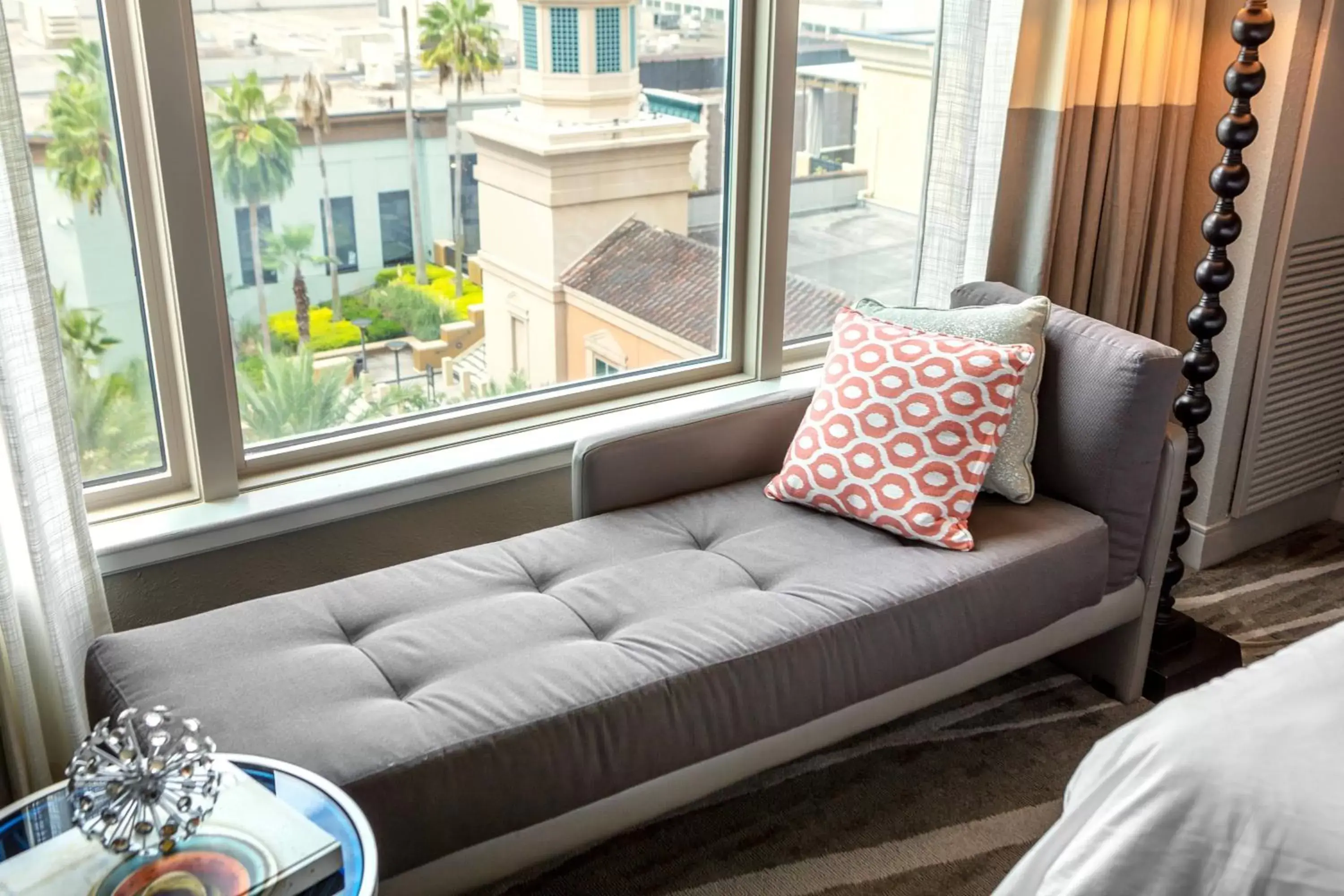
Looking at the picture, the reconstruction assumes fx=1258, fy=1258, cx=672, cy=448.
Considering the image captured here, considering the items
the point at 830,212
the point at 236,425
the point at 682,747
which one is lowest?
the point at 682,747

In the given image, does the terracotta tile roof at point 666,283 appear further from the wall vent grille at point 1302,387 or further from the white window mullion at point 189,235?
the wall vent grille at point 1302,387

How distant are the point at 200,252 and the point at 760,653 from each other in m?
1.16

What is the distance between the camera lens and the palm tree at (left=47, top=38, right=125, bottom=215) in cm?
201

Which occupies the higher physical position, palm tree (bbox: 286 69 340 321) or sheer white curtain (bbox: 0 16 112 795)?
palm tree (bbox: 286 69 340 321)

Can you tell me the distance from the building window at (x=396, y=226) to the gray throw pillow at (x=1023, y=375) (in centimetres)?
97

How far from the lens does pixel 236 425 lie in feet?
7.57

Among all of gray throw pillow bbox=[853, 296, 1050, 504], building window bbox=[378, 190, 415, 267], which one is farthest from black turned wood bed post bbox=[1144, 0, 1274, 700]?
building window bbox=[378, 190, 415, 267]

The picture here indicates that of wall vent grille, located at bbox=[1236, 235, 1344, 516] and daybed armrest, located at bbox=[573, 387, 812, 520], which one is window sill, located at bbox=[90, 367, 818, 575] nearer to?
daybed armrest, located at bbox=[573, 387, 812, 520]

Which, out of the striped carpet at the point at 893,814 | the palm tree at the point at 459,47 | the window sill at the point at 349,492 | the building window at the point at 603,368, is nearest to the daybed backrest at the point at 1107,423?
the striped carpet at the point at 893,814

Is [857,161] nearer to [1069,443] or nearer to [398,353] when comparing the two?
[1069,443]

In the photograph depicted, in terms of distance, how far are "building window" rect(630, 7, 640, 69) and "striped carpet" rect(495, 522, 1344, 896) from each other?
1.43 metres

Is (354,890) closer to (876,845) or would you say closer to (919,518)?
(876,845)

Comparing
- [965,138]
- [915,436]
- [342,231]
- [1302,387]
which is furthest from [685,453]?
[1302,387]

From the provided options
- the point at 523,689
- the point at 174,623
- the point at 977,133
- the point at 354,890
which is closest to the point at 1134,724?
the point at 523,689
